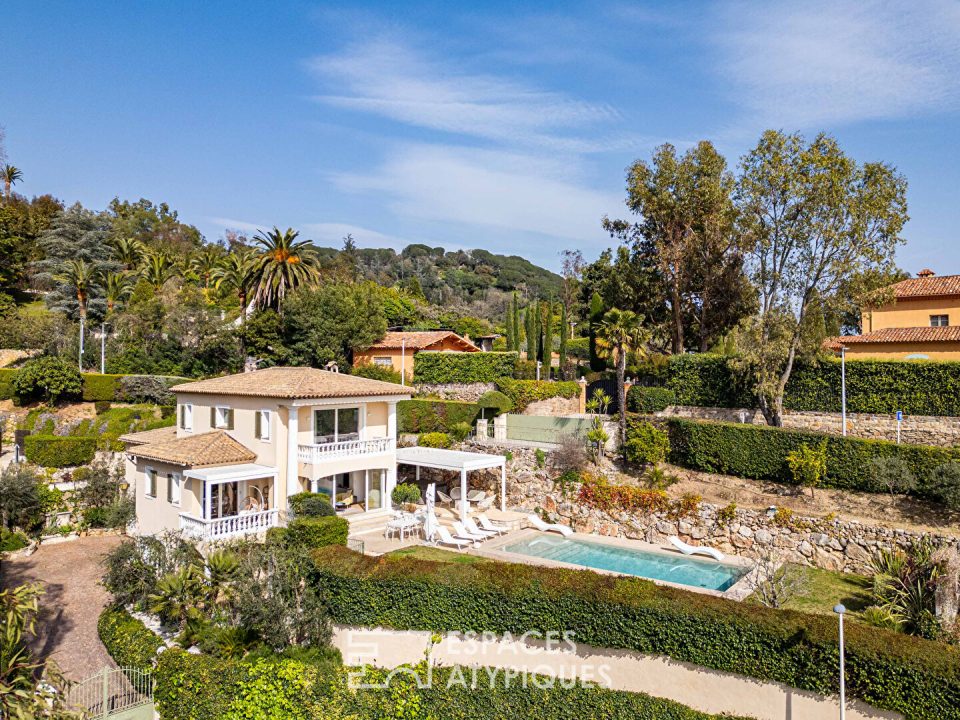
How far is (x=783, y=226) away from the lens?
26.2m

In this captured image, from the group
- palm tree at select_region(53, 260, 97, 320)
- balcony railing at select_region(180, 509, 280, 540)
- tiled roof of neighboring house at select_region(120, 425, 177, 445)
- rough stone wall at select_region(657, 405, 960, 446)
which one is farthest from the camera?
palm tree at select_region(53, 260, 97, 320)

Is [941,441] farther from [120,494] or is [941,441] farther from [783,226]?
[120,494]

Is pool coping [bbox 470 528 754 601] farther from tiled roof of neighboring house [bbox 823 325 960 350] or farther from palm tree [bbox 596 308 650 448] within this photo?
tiled roof of neighboring house [bbox 823 325 960 350]

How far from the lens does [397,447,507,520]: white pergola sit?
78.0 ft

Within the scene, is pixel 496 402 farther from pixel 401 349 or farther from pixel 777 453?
pixel 777 453

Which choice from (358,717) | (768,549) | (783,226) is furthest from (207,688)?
(783,226)

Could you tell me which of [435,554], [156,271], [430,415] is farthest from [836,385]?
[156,271]

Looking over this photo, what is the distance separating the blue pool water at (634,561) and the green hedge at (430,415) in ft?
33.1

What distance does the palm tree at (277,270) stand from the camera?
4159cm

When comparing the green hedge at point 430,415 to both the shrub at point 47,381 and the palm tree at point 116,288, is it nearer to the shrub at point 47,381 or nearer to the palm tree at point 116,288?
the shrub at point 47,381

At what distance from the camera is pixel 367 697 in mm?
12977

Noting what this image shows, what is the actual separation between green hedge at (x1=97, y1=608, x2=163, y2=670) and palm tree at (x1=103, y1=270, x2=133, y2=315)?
35956 millimetres

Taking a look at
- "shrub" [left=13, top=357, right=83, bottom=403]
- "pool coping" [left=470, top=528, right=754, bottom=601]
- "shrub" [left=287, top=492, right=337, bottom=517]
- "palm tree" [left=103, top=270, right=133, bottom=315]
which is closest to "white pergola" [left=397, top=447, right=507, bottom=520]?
"pool coping" [left=470, top=528, right=754, bottom=601]

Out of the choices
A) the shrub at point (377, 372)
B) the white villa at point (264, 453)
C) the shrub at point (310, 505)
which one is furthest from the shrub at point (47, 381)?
the shrub at point (310, 505)
